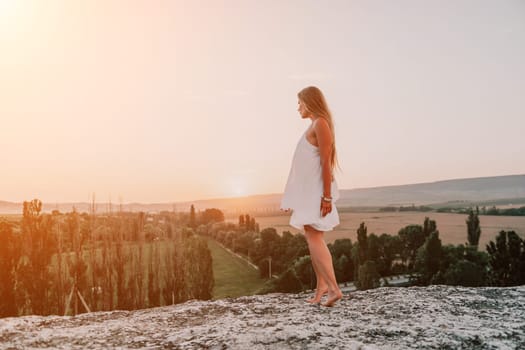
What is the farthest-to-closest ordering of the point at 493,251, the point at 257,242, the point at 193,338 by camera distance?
the point at 257,242 < the point at 493,251 < the point at 193,338

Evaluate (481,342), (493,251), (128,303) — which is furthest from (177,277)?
(493,251)

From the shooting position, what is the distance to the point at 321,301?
16.3 feet

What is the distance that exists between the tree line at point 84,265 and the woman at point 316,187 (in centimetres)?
860

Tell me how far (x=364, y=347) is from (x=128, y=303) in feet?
32.9

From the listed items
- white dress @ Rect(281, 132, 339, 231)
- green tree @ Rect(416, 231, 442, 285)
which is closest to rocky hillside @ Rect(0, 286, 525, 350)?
white dress @ Rect(281, 132, 339, 231)

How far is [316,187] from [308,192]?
95 millimetres

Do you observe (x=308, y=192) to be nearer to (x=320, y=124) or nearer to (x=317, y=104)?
(x=320, y=124)

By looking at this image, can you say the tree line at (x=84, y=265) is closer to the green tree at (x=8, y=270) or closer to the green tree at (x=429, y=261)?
the green tree at (x=8, y=270)

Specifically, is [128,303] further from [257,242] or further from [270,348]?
[257,242]

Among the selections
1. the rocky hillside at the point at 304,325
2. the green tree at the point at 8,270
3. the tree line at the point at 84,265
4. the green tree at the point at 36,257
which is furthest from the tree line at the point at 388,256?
the rocky hillside at the point at 304,325

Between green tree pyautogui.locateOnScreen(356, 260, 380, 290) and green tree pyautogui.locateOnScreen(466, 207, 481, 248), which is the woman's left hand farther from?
green tree pyautogui.locateOnScreen(466, 207, 481, 248)

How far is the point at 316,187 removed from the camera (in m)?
4.82

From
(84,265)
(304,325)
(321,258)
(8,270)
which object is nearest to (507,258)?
(84,265)

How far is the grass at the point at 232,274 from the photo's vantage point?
33.9 metres
